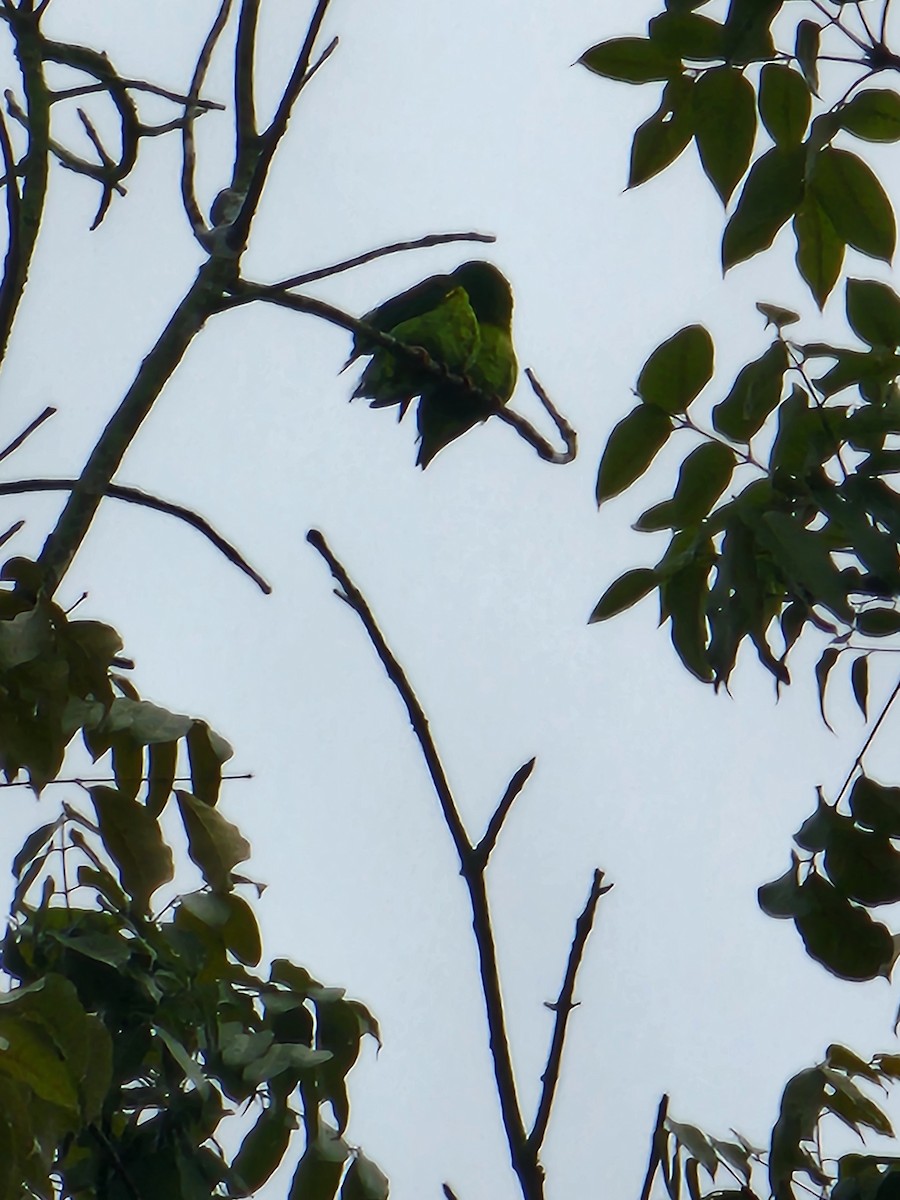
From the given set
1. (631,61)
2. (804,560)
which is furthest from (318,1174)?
(631,61)

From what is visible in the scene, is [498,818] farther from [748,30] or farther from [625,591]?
[748,30]

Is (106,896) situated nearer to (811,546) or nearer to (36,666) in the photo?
(36,666)

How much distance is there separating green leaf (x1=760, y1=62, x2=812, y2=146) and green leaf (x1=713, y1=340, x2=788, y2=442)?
209 millimetres

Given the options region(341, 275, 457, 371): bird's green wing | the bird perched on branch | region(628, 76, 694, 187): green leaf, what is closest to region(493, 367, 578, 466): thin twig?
region(628, 76, 694, 187): green leaf

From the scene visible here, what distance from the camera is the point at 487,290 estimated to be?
5.01 m

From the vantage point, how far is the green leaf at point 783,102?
135cm

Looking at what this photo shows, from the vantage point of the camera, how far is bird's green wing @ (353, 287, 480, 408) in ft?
12.9

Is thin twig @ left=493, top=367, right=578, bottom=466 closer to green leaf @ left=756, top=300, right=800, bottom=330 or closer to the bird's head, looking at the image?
green leaf @ left=756, top=300, right=800, bottom=330

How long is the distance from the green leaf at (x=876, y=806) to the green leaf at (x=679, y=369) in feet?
1.42

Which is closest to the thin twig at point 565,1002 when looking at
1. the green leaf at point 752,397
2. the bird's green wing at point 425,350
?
the green leaf at point 752,397

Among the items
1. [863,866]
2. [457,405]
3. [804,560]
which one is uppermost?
[457,405]

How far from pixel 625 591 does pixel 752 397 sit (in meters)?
0.24

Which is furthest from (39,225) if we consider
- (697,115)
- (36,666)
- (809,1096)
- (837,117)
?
(809,1096)

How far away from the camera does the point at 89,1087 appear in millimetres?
1197
